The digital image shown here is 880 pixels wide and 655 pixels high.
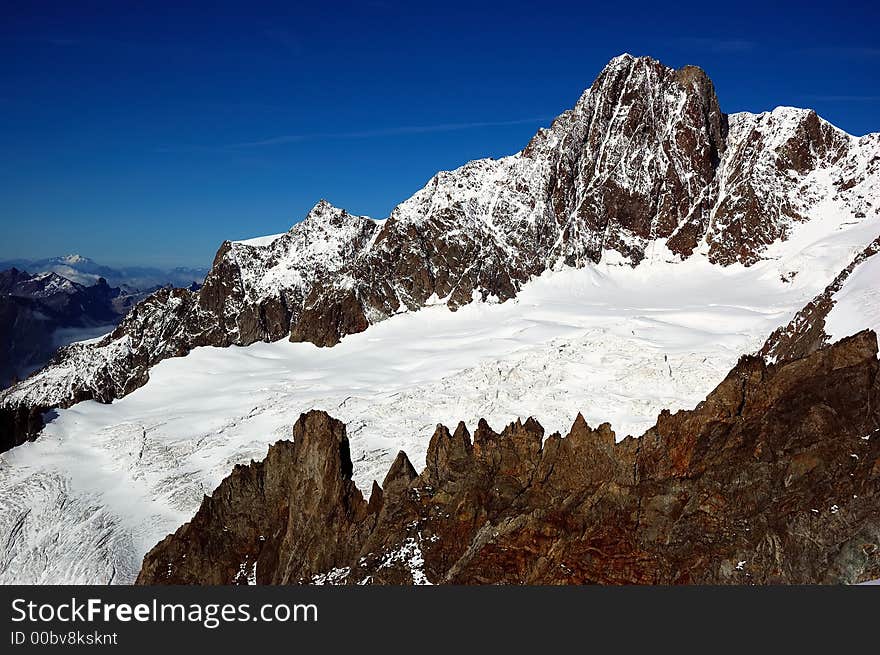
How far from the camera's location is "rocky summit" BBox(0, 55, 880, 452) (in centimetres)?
16250

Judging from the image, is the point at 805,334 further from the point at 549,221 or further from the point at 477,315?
the point at 549,221

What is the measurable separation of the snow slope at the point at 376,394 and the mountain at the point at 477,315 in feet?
1.44

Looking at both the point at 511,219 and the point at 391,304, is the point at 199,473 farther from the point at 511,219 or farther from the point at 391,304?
the point at 511,219

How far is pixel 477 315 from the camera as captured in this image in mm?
157000

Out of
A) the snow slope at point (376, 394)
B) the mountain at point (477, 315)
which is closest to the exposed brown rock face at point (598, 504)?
the mountain at point (477, 315)

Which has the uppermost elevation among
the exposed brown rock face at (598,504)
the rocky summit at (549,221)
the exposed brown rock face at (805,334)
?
the rocky summit at (549,221)

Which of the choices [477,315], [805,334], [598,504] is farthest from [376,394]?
[598,504]

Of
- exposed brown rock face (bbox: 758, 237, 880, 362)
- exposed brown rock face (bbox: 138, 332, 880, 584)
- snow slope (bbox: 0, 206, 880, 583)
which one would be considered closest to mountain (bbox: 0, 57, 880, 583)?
snow slope (bbox: 0, 206, 880, 583)

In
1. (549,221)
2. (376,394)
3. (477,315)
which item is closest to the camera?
(376,394)

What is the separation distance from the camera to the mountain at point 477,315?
90.6 metres

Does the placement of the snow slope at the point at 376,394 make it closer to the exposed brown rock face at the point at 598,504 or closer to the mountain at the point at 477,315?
the mountain at the point at 477,315

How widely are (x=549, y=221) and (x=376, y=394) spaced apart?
89.7 metres

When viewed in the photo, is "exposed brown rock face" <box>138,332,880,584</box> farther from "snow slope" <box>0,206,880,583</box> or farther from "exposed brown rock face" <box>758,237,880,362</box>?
"exposed brown rock face" <box>758,237,880,362</box>

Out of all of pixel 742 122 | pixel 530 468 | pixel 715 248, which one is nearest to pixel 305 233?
pixel 715 248
